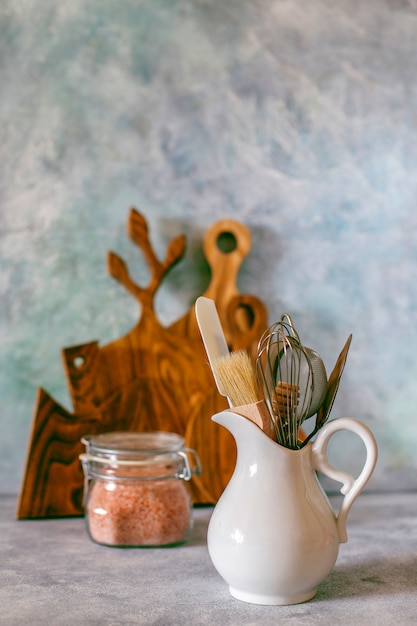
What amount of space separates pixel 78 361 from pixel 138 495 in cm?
30

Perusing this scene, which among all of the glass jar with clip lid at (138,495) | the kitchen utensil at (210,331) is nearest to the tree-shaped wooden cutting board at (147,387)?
the glass jar with clip lid at (138,495)

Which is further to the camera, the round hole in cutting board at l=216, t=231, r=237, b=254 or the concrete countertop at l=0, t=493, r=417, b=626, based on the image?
the round hole in cutting board at l=216, t=231, r=237, b=254

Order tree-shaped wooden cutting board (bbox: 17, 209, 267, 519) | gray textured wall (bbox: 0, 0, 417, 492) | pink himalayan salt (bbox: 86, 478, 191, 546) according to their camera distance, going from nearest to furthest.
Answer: pink himalayan salt (bbox: 86, 478, 191, 546), tree-shaped wooden cutting board (bbox: 17, 209, 267, 519), gray textured wall (bbox: 0, 0, 417, 492)

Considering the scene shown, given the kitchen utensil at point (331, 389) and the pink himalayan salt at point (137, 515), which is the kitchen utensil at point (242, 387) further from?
the pink himalayan salt at point (137, 515)

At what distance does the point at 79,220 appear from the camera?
4.07ft

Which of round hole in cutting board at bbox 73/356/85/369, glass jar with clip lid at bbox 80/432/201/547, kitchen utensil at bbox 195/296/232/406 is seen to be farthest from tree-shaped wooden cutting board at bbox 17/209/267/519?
kitchen utensil at bbox 195/296/232/406

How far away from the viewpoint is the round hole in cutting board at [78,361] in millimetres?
1155

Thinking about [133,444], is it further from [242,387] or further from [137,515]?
[242,387]

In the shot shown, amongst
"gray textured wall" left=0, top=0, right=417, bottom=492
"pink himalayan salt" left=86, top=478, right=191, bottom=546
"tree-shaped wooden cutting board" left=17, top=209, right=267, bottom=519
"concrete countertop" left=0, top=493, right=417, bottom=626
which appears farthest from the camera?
"gray textured wall" left=0, top=0, right=417, bottom=492

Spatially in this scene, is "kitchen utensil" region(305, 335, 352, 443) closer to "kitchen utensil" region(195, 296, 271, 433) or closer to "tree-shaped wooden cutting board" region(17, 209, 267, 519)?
"kitchen utensil" region(195, 296, 271, 433)

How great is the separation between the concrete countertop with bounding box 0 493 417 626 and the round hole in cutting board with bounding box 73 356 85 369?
0.24 metres

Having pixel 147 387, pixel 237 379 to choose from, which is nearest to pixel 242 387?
pixel 237 379

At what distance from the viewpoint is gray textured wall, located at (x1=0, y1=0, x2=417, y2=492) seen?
4.04 ft

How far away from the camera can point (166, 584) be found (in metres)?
0.80
